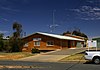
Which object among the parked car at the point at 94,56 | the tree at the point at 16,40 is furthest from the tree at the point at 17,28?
the parked car at the point at 94,56

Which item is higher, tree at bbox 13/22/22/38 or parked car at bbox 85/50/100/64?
tree at bbox 13/22/22/38

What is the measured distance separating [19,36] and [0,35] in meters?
4.08

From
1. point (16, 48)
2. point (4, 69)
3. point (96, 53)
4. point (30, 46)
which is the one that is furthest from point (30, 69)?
point (30, 46)

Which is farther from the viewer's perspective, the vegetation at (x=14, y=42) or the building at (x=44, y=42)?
the building at (x=44, y=42)

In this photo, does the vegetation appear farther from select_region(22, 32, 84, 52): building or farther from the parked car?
the parked car

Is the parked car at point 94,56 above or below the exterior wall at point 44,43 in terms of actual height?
below

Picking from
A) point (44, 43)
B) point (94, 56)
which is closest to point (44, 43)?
point (44, 43)

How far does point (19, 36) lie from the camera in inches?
2291

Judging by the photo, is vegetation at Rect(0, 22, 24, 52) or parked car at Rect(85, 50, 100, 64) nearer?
parked car at Rect(85, 50, 100, 64)

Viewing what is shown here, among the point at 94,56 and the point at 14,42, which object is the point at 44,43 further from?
the point at 94,56

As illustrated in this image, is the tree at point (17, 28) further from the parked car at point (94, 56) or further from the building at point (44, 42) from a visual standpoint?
the parked car at point (94, 56)

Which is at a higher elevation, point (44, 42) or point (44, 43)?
point (44, 42)

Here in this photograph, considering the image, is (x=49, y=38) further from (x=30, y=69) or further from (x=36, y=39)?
(x=30, y=69)

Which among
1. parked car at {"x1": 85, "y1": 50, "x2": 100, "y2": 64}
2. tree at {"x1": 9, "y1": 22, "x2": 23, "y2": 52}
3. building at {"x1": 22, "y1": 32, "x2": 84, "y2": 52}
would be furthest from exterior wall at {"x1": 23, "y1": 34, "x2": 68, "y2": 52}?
parked car at {"x1": 85, "y1": 50, "x2": 100, "y2": 64}
